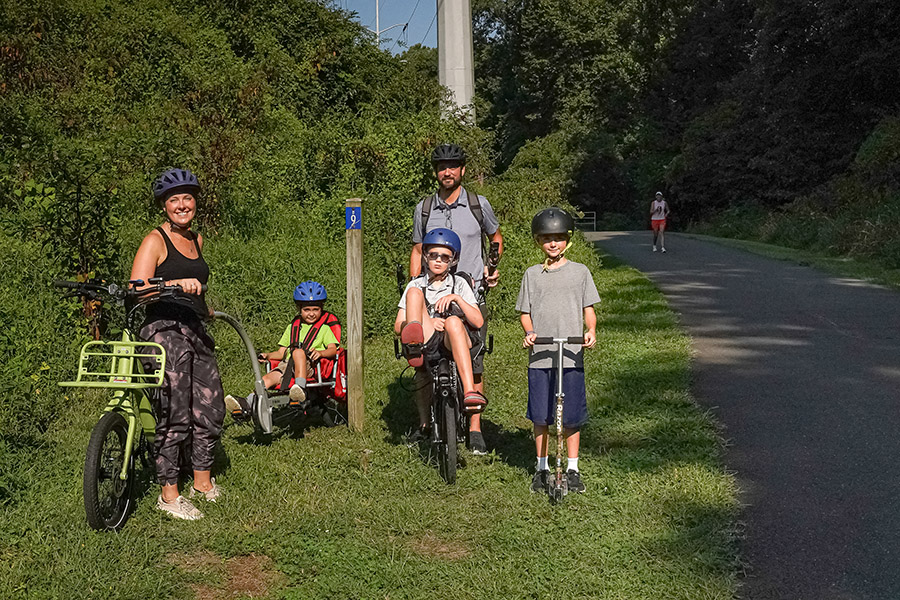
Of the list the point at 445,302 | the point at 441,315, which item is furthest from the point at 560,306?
the point at 441,315

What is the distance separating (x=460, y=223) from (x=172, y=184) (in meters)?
2.29

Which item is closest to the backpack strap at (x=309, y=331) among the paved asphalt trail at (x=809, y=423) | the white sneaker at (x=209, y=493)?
the white sneaker at (x=209, y=493)

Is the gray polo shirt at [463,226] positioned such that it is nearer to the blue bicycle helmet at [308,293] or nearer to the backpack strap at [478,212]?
the backpack strap at [478,212]

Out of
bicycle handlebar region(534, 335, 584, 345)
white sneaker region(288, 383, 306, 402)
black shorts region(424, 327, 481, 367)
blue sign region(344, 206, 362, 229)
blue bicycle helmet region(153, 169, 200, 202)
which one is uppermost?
blue bicycle helmet region(153, 169, 200, 202)

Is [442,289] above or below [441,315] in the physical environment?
above

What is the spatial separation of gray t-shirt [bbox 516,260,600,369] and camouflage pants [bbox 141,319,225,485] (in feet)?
6.42

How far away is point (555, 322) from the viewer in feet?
20.0

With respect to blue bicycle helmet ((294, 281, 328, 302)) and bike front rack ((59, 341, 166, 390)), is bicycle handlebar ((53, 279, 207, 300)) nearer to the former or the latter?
bike front rack ((59, 341, 166, 390))

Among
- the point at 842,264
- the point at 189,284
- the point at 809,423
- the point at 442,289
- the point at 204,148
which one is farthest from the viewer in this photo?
the point at 842,264

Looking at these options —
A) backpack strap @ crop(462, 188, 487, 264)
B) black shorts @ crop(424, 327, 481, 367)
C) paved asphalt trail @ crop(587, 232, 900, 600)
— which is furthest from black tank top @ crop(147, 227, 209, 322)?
paved asphalt trail @ crop(587, 232, 900, 600)

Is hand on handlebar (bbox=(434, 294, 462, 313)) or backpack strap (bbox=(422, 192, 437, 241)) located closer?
hand on handlebar (bbox=(434, 294, 462, 313))

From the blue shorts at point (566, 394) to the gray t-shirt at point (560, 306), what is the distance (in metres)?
0.06

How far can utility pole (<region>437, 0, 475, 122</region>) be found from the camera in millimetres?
17688

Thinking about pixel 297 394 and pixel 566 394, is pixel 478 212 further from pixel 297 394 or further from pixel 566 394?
pixel 297 394
